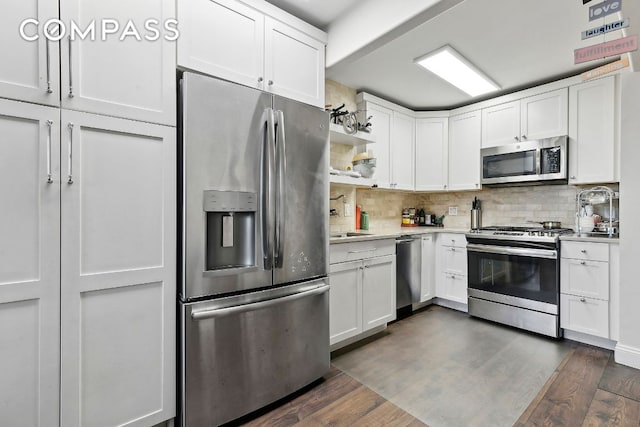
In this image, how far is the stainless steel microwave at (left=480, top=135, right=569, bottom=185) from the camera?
9.97 ft

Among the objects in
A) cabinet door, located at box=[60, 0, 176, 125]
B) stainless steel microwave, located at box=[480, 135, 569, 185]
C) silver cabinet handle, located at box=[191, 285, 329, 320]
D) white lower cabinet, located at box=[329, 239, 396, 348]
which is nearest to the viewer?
cabinet door, located at box=[60, 0, 176, 125]

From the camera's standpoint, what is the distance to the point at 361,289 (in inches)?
102

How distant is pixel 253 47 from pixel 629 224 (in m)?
3.03

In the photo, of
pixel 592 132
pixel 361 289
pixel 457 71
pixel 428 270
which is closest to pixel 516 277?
pixel 428 270

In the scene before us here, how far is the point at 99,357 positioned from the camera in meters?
1.36

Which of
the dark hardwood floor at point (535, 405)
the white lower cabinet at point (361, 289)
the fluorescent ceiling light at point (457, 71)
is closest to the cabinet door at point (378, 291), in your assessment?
the white lower cabinet at point (361, 289)

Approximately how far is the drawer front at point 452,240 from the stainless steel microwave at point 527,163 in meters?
0.71

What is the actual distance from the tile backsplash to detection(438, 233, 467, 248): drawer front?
0.62 meters

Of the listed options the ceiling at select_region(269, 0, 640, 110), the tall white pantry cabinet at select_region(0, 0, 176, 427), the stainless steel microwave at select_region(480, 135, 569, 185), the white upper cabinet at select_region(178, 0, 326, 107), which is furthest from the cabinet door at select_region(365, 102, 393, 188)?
the tall white pantry cabinet at select_region(0, 0, 176, 427)

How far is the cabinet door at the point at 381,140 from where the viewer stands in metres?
3.49

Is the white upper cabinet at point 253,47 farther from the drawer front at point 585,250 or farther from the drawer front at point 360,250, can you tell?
the drawer front at point 585,250

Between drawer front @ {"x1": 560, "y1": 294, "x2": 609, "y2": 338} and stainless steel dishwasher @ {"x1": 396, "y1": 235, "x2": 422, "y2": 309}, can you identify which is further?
stainless steel dishwasher @ {"x1": 396, "y1": 235, "x2": 422, "y2": 309}

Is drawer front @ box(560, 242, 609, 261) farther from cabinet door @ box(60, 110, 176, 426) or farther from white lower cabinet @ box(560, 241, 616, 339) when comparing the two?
cabinet door @ box(60, 110, 176, 426)

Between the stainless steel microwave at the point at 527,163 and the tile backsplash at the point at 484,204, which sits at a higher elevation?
the stainless steel microwave at the point at 527,163
